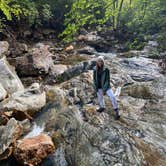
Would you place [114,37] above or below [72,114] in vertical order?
below

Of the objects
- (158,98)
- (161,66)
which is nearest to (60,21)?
(161,66)

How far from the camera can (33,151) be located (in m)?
8.00

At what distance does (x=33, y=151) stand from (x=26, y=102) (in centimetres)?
384

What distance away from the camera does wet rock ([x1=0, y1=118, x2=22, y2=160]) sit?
851 cm

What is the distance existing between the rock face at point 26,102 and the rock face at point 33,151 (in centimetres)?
284

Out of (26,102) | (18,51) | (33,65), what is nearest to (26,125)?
(26,102)

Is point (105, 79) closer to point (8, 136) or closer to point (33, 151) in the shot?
point (33, 151)

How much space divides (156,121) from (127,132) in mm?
1646

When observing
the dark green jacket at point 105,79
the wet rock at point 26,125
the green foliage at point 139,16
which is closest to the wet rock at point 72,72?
the wet rock at point 26,125

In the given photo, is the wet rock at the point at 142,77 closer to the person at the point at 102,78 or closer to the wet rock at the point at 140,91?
the wet rock at the point at 140,91

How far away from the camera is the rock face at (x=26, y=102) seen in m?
11.1

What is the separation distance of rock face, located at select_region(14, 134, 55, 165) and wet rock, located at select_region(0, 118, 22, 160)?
15.8 inches

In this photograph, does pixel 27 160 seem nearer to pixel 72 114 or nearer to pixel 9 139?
pixel 9 139

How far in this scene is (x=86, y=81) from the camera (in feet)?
43.2
